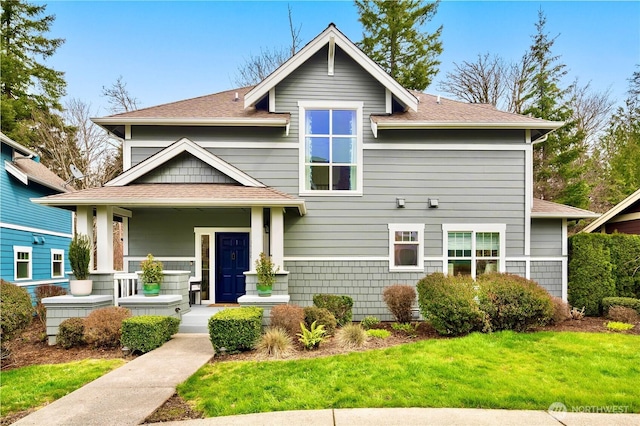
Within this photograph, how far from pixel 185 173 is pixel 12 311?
13.9 ft

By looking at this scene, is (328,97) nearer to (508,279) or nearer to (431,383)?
(508,279)

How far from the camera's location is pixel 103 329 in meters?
6.85

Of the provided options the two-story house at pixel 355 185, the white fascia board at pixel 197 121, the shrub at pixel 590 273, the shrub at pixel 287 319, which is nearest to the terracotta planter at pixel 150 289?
the two-story house at pixel 355 185

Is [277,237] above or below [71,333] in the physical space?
above

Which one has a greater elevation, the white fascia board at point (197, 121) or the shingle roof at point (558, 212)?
the white fascia board at point (197, 121)

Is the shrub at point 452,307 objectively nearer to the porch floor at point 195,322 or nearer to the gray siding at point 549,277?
the gray siding at point 549,277

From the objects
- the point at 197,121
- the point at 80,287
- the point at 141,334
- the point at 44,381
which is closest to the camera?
the point at 44,381

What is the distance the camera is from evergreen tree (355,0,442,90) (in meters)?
20.3

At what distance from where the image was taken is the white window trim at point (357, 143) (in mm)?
9828

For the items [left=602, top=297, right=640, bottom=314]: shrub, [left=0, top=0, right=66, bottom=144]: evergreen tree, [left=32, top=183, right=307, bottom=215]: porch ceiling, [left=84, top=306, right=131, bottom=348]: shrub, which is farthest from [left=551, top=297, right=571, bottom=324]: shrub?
[left=0, top=0, right=66, bottom=144]: evergreen tree

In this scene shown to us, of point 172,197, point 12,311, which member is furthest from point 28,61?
point 12,311

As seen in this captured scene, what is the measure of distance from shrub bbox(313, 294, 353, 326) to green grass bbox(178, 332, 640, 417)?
221cm

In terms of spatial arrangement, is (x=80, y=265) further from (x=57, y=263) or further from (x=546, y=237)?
(x=546, y=237)

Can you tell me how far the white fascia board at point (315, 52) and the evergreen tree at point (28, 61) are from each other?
62.2 ft
